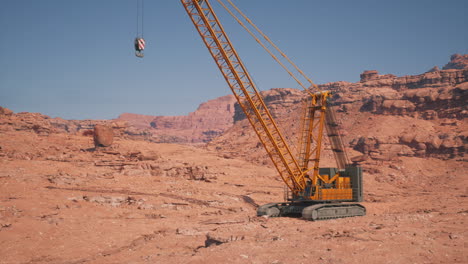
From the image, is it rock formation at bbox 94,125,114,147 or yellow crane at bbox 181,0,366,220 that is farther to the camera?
rock formation at bbox 94,125,114,147

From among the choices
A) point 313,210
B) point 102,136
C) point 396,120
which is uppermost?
point 396,120

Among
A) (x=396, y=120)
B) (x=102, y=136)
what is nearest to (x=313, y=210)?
(x=102, y=136)

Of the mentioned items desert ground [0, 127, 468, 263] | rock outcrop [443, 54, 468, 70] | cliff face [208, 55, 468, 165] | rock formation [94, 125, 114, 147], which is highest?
rock outcrop [443, 54, 468, 70]

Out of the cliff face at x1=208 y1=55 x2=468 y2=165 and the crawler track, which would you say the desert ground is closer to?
the crawler track

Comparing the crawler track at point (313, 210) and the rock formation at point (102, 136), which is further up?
the rock formation at point (102, 136)

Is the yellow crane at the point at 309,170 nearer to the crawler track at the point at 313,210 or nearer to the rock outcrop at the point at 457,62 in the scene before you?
the crawler track at the point at 313,210

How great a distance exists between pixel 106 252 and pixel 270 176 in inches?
1166

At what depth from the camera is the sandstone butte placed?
10.5 metres

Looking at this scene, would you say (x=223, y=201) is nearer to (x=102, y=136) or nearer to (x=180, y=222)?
(x=180, y=222)

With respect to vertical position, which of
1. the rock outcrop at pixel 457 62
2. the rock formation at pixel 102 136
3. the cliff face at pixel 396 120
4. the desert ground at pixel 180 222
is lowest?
the desert ground at pixel 180 222

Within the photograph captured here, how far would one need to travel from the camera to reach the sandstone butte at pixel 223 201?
34.4 ft

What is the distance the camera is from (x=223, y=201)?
25219mm

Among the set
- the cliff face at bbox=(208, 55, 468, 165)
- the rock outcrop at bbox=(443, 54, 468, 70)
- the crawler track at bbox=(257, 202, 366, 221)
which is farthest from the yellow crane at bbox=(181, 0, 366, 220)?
the rock outcrop at bbox=(443, 54, 468, 70)

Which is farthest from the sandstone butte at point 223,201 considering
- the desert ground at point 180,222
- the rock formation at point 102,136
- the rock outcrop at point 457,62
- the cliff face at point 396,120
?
the rock outcrop at point 457,62
